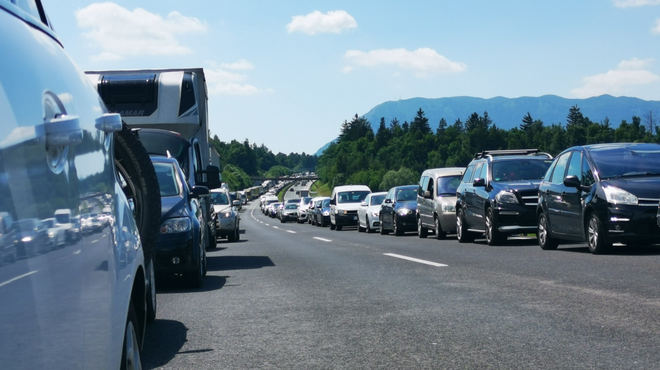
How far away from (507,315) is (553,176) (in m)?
7.93

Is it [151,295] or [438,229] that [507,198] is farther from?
[151,295]

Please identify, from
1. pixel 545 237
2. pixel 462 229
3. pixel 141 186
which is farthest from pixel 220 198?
pixel 141 186

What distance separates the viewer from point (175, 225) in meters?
10.1

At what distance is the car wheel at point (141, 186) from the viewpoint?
5137mm

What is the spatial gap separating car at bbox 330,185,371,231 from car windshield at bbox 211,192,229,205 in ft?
23.6

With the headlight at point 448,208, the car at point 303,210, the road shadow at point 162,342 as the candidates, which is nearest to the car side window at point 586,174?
the headlight at point 448,208

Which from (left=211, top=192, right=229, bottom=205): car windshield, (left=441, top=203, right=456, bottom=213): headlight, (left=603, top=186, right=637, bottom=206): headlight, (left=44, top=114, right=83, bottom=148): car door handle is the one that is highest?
(left=44, top=114, right=83, bottom=148): car door handle

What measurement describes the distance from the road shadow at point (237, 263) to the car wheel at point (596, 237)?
4.82m

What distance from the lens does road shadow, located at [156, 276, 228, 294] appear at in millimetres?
9867

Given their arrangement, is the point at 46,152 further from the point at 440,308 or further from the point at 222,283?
the point at 222,283

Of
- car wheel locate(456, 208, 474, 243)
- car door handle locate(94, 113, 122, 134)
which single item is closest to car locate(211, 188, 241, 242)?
car wheel locate(456, 208, 474, 243)

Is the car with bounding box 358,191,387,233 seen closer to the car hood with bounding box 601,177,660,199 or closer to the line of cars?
the line of cars

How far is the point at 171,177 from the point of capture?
36.8 ft

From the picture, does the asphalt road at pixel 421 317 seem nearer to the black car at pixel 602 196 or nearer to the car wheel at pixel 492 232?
the black car at pixel 602 196
